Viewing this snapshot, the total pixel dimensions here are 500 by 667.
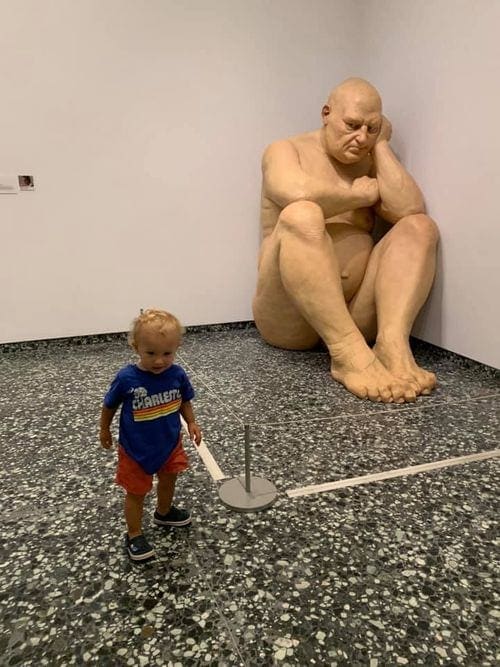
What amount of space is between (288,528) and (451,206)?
1.54 meters

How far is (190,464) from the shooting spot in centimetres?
122

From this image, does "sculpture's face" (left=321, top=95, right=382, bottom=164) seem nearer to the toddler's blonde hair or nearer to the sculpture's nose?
the sculpture's nose

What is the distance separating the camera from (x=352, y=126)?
1.92 m

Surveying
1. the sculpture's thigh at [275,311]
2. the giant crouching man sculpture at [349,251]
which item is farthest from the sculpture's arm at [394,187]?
Answer: the sculpture's thigh at [275,311]

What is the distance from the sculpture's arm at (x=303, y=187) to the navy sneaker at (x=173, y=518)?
1278 millimetres

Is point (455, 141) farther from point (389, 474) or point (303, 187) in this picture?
point (389, 474)

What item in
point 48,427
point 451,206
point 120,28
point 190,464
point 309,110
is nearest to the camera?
point 190,464

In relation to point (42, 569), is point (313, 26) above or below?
above

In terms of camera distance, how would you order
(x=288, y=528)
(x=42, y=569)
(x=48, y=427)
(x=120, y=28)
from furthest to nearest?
(x=120, y=28)
(x=48, y=427)
(x=288, y=528)
(x=42, y=569)

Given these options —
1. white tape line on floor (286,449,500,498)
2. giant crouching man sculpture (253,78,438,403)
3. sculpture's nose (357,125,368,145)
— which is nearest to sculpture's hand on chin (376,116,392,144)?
giant crouching man sculpture (253,78,438,403)

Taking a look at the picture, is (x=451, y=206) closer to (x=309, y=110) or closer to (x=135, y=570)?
(x=309, y=110)

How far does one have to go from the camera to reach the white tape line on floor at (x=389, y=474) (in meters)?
1.09

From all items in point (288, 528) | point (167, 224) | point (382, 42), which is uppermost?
point (382, 42)

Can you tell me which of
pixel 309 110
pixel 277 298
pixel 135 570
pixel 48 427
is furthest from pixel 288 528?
pixel 309 110
